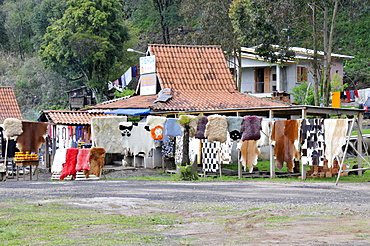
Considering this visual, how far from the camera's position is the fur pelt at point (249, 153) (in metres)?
19.6

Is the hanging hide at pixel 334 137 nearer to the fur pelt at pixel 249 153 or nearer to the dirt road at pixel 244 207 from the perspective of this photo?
the dirt road at pixel 244 207

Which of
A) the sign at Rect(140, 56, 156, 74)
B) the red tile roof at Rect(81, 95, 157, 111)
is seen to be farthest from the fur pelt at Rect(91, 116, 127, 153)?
the sign at Rect(140, 56, 156, 74)

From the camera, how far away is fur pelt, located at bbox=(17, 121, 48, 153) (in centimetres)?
2000

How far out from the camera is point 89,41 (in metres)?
44.8

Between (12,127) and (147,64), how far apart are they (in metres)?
11.4

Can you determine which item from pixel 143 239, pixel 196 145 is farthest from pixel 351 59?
pixel 143 239

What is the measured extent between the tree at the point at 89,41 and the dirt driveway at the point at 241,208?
102ft

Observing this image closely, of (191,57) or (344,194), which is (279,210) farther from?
(191,57)

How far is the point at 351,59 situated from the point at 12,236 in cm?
4782

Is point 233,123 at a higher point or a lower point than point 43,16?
lower

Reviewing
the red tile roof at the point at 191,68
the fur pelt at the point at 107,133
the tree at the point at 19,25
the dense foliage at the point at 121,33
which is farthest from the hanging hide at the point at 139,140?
the tree at the point at 19,25

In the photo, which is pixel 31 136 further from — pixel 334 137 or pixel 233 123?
pixel 334 137

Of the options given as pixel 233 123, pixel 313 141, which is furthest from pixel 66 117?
pixel 313 141

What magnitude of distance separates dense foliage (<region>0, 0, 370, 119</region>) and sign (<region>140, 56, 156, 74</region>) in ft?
14.5
